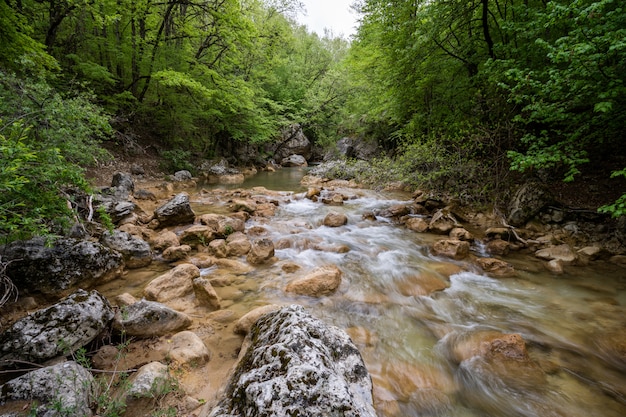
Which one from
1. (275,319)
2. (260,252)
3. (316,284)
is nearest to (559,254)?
(316,284)

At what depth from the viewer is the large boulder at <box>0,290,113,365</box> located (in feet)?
6.35

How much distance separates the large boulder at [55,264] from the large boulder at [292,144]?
2153 centimetres

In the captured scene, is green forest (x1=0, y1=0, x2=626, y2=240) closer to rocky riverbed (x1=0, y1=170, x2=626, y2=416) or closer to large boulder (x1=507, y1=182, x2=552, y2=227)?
large boulder (x1=507, y1=182, x2=552, y2=227)

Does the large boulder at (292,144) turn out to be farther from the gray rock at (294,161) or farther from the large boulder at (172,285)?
the large boulder at (172,285)

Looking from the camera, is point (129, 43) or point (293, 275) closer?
point (293, 275)

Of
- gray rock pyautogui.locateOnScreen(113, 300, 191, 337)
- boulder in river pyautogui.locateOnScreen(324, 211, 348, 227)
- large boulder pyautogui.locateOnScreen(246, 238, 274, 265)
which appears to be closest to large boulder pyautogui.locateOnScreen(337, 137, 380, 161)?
boulder in river pyautogui.locateOnScreen(324, 211, 348, 227)

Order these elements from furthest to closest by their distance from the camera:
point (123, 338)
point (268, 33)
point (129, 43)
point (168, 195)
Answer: point (268, 33), point (129, 43), point (168, 195), point (123, 338)

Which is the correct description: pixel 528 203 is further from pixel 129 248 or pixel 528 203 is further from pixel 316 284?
pixel 129 248

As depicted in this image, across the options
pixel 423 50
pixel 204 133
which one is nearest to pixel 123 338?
pixel 423 50

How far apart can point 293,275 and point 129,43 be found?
1291 centimetres

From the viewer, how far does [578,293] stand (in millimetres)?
4055

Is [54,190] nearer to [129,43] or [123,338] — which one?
[123,338]

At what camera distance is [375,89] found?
12.8 meters

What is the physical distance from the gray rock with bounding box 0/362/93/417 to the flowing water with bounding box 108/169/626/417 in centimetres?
174
